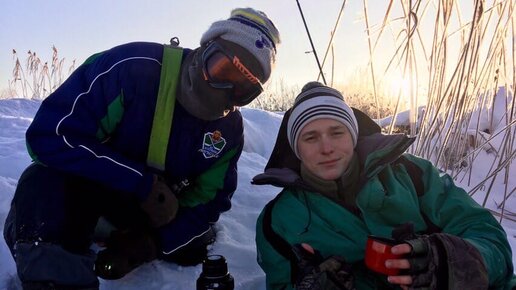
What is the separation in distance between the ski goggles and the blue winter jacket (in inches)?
7.9

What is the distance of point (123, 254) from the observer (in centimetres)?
179

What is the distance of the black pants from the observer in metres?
1.51

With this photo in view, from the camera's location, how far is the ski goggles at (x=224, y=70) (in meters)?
1.73

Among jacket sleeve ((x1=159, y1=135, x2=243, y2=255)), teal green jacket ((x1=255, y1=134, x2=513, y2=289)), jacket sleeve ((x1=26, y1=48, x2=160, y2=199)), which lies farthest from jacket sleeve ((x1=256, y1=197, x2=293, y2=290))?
jacket sleeve ((x1=26, y1=48, x2=160, y2=199))

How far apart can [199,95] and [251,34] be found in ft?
0.88

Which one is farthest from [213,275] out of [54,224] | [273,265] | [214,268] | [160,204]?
[54,224]

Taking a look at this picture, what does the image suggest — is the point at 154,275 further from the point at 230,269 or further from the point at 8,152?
the point at 8,152

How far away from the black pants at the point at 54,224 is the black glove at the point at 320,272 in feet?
1.99

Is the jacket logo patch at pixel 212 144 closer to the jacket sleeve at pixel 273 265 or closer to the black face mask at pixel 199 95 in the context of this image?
the black face mask at pixel 199 95

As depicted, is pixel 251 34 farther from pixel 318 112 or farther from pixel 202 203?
pixel 202 203

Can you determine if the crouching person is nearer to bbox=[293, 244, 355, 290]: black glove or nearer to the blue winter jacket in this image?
the blue winter jacket

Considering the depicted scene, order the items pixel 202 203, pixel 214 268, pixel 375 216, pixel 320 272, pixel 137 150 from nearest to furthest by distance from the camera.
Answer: pixel 320 272, pixel 214 268, pixel 375 216, pixel 137 150, pixel 202 203

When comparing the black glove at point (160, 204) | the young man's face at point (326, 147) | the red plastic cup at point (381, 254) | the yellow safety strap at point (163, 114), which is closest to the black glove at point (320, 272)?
the red plastic cup at point (381, 254)

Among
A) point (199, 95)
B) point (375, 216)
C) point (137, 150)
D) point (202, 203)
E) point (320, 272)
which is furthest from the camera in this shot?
point (202, 203)
